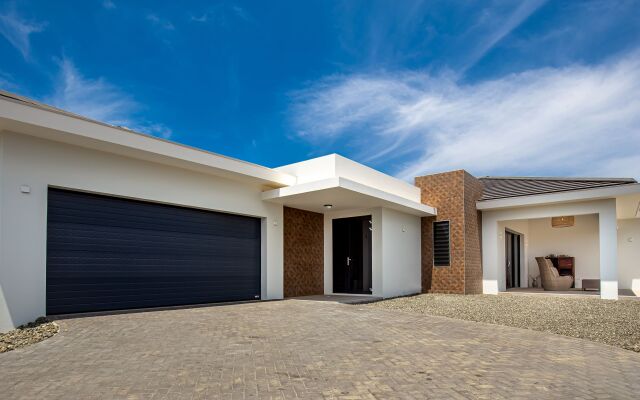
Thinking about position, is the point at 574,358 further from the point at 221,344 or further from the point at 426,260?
the point at 426,260

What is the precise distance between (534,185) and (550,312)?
7448 millimetres

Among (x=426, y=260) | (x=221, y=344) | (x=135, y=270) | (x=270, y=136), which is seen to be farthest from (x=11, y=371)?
(x=270, y=136)

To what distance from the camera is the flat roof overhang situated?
33.8 feet

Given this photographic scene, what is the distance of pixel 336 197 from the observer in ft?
37.5

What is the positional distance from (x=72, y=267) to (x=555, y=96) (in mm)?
12355

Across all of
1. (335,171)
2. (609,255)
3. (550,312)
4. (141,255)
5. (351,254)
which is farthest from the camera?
(351,254)

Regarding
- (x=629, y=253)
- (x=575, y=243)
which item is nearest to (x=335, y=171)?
(x=575, y=243)

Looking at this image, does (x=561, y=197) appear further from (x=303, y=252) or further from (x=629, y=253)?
(x=303, y=252)

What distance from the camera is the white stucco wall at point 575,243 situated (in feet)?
56.3

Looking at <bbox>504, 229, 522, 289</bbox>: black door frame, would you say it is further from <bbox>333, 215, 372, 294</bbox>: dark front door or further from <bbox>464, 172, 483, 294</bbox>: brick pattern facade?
<bbox>333, 215, 372, 294</bbox>: dark front door

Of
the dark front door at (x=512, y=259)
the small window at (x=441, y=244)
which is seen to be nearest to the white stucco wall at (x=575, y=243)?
the dark front door at (x=512, y=259)

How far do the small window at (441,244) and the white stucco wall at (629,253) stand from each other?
25.8 feet

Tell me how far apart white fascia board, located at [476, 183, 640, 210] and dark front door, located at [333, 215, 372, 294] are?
449 centimetres

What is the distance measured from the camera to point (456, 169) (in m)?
14.3
